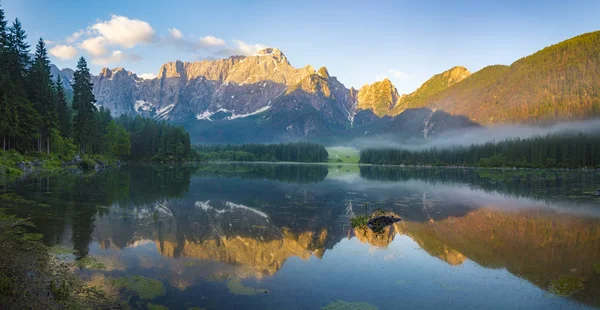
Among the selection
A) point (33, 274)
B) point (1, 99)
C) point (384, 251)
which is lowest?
point (384, 251)

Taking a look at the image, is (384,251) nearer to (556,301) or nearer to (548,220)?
(556,301)

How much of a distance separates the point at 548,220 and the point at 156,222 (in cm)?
3888

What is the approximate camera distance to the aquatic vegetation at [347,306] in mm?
15266

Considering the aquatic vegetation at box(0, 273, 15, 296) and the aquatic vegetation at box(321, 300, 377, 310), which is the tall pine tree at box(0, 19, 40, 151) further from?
the aquatic vegetation at box(321, 300, 377, 310)

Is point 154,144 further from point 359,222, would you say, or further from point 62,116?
point 359,222

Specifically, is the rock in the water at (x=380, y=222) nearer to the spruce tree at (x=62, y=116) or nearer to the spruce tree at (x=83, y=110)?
the spruce tree at (x=62, y=116)

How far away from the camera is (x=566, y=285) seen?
18.3 meters

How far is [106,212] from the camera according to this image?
34.0 metres

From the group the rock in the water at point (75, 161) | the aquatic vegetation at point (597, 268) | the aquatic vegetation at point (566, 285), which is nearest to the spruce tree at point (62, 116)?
the rock in the water at point (75, 161)

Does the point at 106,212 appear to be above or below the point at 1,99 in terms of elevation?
below

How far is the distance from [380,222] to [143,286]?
929 inches

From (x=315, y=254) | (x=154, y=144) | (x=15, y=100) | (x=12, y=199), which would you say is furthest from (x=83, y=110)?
(x=315, y=254)

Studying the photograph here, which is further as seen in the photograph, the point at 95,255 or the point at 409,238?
the point at 409,238

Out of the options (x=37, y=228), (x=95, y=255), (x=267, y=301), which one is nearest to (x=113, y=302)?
(x=267, y=301)
